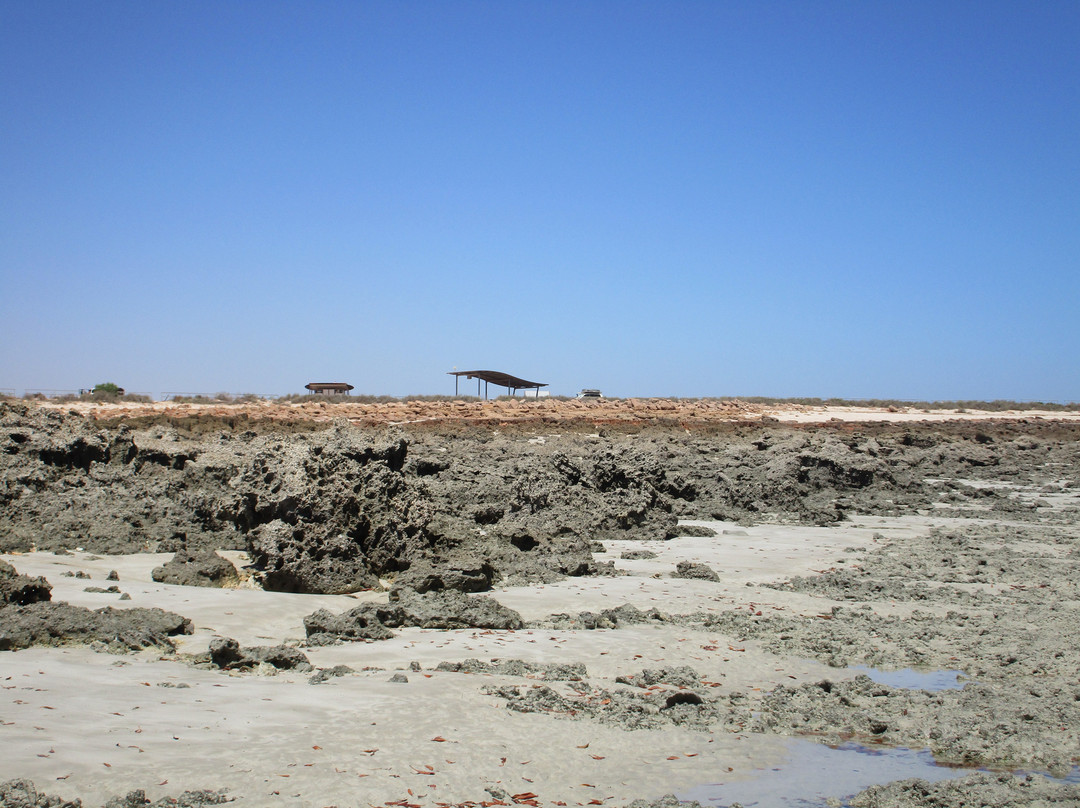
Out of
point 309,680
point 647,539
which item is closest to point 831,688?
point 309,680

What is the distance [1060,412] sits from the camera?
174 feet

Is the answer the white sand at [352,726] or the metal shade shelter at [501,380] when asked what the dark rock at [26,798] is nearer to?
the white sand at [352,726]

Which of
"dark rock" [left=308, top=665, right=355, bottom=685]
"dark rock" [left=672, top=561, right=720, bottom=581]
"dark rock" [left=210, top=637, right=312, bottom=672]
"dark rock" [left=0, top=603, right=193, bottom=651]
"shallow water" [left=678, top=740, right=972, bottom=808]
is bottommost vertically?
"shallow water" [left=678, top=740, right=972, bottom=808]

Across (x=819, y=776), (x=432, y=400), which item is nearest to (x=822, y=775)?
(x=819, y=776)

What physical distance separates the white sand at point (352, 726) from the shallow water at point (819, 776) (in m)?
0.11

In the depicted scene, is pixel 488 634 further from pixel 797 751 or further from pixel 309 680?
pixel 797 751

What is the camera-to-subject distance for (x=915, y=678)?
20.6ft

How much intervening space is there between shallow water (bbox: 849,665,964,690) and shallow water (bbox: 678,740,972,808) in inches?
49.0

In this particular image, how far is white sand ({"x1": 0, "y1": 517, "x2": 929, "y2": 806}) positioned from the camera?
3.88 metres

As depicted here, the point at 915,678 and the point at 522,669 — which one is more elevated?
the point at 522,669

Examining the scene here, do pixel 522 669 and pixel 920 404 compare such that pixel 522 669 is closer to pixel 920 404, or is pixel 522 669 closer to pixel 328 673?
pixel 328 673

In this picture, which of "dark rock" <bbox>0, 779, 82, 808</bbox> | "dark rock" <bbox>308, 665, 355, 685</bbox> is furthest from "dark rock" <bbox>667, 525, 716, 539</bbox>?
"dark rock" <bbox>0, 779, 82, 808</bbox>

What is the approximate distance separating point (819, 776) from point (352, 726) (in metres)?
2.45

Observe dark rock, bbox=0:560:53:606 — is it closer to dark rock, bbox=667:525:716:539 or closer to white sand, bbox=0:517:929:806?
white sand, bbox=0:517:929:806
